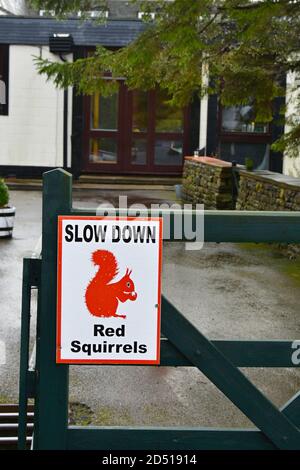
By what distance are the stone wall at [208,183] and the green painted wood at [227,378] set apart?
1387 centimetres

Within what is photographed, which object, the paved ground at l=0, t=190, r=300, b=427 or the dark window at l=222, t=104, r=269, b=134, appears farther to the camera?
the dark window at l=222, t=104, r=269, b=134

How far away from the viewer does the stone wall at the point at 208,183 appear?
17.3 meters

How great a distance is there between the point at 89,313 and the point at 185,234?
53 cm

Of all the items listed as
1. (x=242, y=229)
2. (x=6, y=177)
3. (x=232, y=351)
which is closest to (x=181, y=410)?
(x=232, y=351)

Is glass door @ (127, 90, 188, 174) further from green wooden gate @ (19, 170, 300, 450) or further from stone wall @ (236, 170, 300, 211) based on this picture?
green wooden gate @ (19, 170, 300, 450)

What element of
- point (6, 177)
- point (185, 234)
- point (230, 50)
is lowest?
point (6, 177)

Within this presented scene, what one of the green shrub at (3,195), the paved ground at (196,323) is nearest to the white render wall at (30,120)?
the paved ground at (196,323)

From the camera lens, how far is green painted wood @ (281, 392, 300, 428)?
3.42m

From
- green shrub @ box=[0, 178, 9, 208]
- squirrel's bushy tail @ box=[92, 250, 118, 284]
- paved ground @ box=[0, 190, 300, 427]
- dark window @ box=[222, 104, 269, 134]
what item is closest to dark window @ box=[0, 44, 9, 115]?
dark window @ box=[222, 104, 269, 134]

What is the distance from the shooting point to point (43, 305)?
3.29 metres

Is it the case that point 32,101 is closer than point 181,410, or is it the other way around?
point 181,410

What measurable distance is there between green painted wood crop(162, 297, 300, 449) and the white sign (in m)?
0.07

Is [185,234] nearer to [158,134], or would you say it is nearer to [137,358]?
[137,358]

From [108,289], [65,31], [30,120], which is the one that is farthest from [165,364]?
[65,31]
